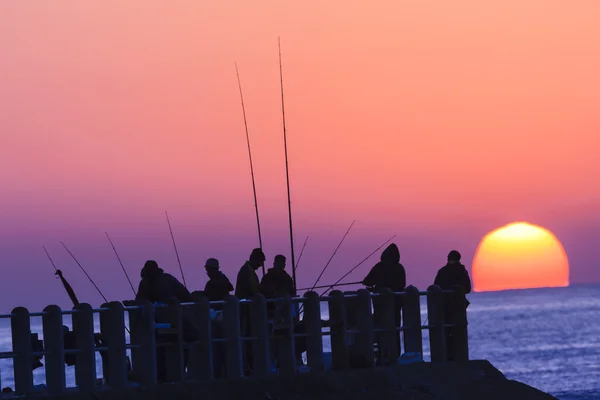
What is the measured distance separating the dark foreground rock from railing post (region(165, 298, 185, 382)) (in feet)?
1.03

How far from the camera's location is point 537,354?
89562mm

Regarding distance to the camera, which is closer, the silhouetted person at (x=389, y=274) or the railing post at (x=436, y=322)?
the railing post at (x=436, y=322)

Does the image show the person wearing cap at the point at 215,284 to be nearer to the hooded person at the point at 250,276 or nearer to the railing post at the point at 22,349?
the hooded person at the point at 250,276

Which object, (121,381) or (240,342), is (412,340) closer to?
(240,342)

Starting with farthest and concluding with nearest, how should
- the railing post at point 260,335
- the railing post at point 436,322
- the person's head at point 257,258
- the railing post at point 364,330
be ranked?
the railing post at point 436,322, the railing post at point 364,330, the person's head at point 257,258, the railing post at point 260,335

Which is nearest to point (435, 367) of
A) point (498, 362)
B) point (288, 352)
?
point (288, 352)

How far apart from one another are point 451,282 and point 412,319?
1.44m

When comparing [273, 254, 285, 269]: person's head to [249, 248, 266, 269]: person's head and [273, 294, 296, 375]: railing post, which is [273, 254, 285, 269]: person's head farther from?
[273, 294, 296, 375]: railing post

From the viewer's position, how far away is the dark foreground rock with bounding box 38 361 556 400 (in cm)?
2125

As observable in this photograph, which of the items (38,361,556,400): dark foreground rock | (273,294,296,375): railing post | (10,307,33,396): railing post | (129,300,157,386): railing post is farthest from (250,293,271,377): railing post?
(10,307,33,396): railing post

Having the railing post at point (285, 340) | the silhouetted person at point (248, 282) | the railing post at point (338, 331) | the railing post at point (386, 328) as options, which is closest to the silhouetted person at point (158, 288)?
the silhouetted person at point (248, 282)

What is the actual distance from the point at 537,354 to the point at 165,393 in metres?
70.6

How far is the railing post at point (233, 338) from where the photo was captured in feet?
71.7

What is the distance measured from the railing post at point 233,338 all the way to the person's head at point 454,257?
16.0 ft
